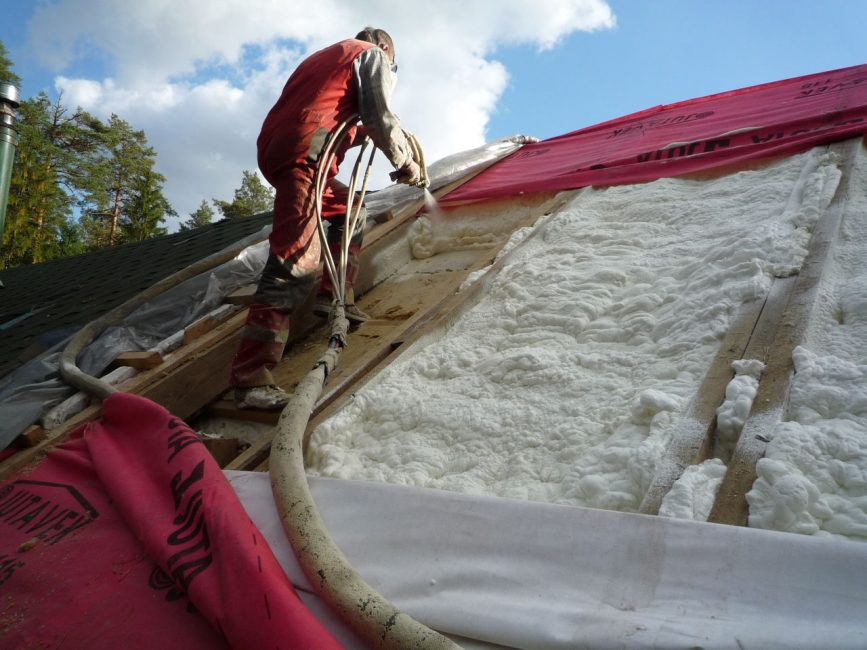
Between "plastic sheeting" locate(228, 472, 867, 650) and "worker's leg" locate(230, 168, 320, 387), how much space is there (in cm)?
88

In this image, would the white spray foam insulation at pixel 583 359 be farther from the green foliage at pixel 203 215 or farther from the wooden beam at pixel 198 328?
the green foliage at pixel 203 215

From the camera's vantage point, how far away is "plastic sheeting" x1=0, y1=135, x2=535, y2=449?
1672 millimetres

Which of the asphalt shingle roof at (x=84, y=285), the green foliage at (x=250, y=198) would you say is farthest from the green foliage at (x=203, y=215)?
the asphalt shingle roof at (x=84, y=285)

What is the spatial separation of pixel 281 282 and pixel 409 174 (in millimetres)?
709

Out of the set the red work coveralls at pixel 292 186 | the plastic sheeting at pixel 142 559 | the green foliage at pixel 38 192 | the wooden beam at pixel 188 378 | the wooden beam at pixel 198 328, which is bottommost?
the plastic sheeting at pixel 142 559

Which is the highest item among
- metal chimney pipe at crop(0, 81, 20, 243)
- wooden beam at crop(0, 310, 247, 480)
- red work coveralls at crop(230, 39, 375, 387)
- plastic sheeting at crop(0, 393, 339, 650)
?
metal chimney pipe at crop(0, 81, 20, 243)

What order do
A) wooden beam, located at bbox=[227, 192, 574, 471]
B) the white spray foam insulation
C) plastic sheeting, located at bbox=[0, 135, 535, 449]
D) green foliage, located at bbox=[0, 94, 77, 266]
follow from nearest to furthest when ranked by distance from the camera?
the white spray foam insulation < wooden beam, located at bbox=[227, 192, 574, 471] < plastic sheeting, located at bbox=[0, 135, 535, 449] < green foliage, located at bbox=[0, 94, 77, 266]

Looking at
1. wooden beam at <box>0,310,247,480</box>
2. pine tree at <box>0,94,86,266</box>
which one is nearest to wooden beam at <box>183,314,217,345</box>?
wooden beam at <box>0,310,247,480</box>

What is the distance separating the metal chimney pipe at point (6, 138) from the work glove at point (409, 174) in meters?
2.51

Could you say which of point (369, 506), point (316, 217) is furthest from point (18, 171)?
point (369, 506)

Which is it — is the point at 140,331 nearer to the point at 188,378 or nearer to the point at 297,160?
the point at 188,378

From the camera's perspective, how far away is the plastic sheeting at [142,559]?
0.85 m

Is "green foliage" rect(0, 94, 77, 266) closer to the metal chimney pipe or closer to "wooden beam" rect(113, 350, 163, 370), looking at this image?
the metal chimney pipe

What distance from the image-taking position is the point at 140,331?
7.14ft
